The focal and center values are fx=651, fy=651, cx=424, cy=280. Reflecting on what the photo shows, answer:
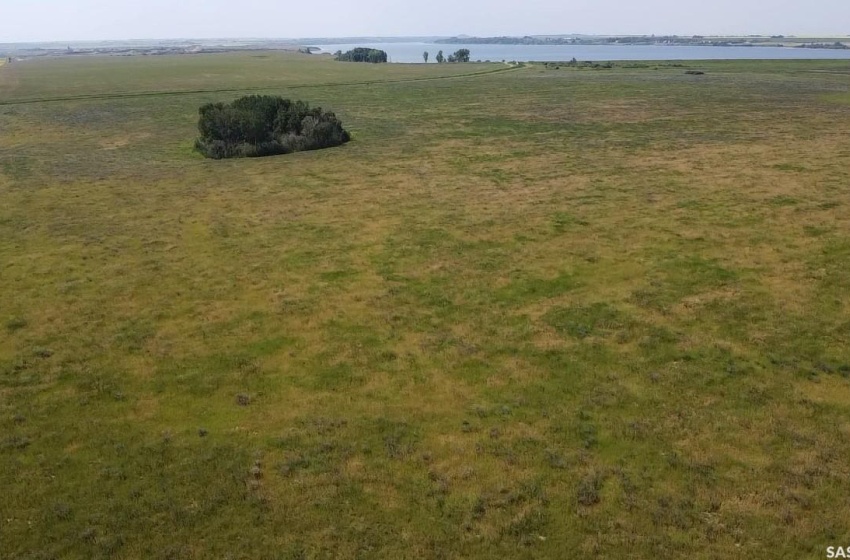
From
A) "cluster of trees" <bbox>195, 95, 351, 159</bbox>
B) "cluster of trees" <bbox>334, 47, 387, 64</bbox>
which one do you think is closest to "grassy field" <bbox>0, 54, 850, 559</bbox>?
"cluster of trees" <bbox>195, 95, 351, 159</bbox>

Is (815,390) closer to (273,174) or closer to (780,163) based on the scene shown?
(780,163)

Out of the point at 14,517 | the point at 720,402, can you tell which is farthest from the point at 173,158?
the point at 720,402

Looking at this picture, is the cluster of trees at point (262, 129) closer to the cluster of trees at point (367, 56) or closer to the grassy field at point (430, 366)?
the grassy field at point (430, 366)

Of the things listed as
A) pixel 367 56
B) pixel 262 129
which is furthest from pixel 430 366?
pixel 367 56

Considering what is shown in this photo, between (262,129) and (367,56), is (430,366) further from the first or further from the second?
(367,56)

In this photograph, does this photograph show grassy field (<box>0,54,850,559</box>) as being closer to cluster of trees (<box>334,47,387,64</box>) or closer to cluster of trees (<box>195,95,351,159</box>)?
cluster of trees (<box>195,95,351,159</box>)
